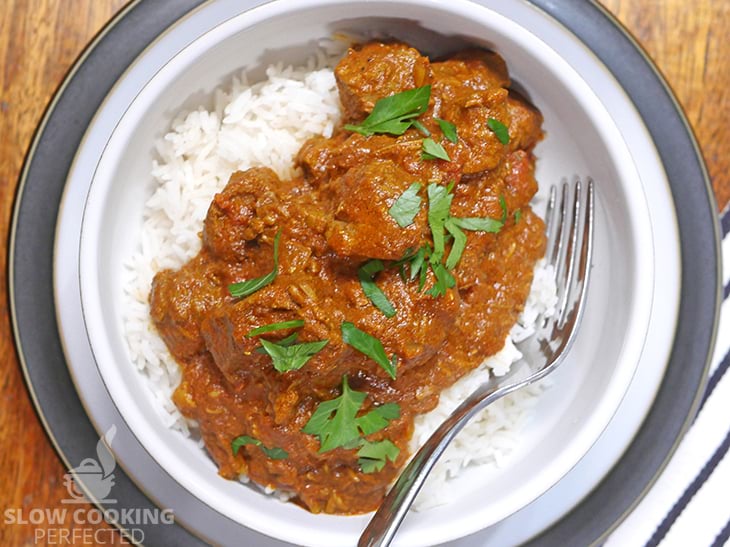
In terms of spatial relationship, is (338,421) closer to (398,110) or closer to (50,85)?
(398,110)

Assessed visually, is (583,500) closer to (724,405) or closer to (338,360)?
(724,405)

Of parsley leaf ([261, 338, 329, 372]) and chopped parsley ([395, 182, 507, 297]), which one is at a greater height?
chopped parsley ([395, 182, 507, 297])

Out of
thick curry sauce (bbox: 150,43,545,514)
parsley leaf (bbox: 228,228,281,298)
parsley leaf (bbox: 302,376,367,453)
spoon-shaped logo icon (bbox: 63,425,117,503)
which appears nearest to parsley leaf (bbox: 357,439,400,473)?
thick curry sauce (bbox: 150,43,545,514)

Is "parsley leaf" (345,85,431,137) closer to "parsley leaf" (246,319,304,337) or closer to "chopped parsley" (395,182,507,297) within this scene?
"chopped parsley" (395,182,507,297)

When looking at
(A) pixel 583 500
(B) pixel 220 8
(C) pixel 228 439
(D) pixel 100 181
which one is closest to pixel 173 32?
(B) pixel 220 8

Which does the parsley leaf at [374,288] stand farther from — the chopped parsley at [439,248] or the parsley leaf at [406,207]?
the parsley leaf at [406,207]

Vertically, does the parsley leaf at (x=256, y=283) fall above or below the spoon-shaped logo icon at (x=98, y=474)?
above

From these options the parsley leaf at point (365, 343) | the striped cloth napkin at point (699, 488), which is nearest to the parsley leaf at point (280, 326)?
the parsley leaf at point (365, 343)
